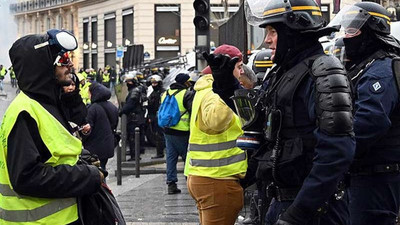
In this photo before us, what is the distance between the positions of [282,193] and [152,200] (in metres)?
7.36

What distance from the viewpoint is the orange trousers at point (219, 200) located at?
19.9 feet

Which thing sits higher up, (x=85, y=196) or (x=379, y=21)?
(x=379, y=21)

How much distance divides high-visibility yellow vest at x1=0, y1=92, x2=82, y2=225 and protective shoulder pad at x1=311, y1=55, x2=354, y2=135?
1.28 meters

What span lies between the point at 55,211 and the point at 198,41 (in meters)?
8.62

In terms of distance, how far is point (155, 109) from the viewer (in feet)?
60.7

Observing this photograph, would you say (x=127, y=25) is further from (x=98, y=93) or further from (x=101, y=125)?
(x=101, y=125)

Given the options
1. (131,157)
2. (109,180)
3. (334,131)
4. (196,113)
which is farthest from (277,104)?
(131,157)

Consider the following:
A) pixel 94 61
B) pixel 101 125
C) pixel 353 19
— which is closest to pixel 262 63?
pixel 101 125

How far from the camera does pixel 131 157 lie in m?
16.8

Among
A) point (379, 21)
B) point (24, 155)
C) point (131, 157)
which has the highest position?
point (379, 21)

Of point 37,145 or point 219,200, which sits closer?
point 37,145

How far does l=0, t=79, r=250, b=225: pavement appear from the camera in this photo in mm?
9719

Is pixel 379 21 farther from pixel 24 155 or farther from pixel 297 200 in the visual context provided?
pixel 24 155

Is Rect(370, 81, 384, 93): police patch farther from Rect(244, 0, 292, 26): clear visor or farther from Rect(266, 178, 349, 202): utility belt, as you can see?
Rect(266, 178, 349, 202): utility belt
